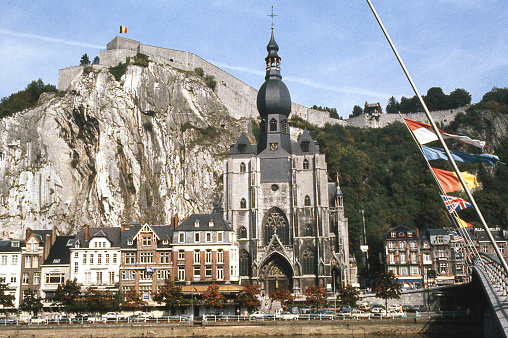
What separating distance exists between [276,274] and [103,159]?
81.1 feet

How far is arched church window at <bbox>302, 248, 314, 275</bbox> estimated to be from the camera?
53.1m

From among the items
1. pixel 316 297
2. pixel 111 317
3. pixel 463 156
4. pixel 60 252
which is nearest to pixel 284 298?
pixel 316 297

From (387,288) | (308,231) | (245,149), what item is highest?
(245,149)

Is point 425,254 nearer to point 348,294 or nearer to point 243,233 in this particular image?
point 348,294

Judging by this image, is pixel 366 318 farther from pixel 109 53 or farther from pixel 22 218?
pixel 109 53

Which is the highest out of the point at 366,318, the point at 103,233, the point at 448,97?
the point at 448,97

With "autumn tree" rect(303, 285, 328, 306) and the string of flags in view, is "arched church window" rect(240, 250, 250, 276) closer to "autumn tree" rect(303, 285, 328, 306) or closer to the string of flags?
"autumn tree" rect(303, 285, 328, 306)

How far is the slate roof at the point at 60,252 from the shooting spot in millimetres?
49438

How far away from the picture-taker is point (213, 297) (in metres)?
44.1

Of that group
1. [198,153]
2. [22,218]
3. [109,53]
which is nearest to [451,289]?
[198,153]

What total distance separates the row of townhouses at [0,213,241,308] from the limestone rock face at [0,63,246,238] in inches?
529

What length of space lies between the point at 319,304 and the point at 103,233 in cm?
1879

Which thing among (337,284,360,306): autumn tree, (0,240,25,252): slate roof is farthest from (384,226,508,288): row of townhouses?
(0,240,25,252): slate roof

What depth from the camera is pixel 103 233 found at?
161 ft
